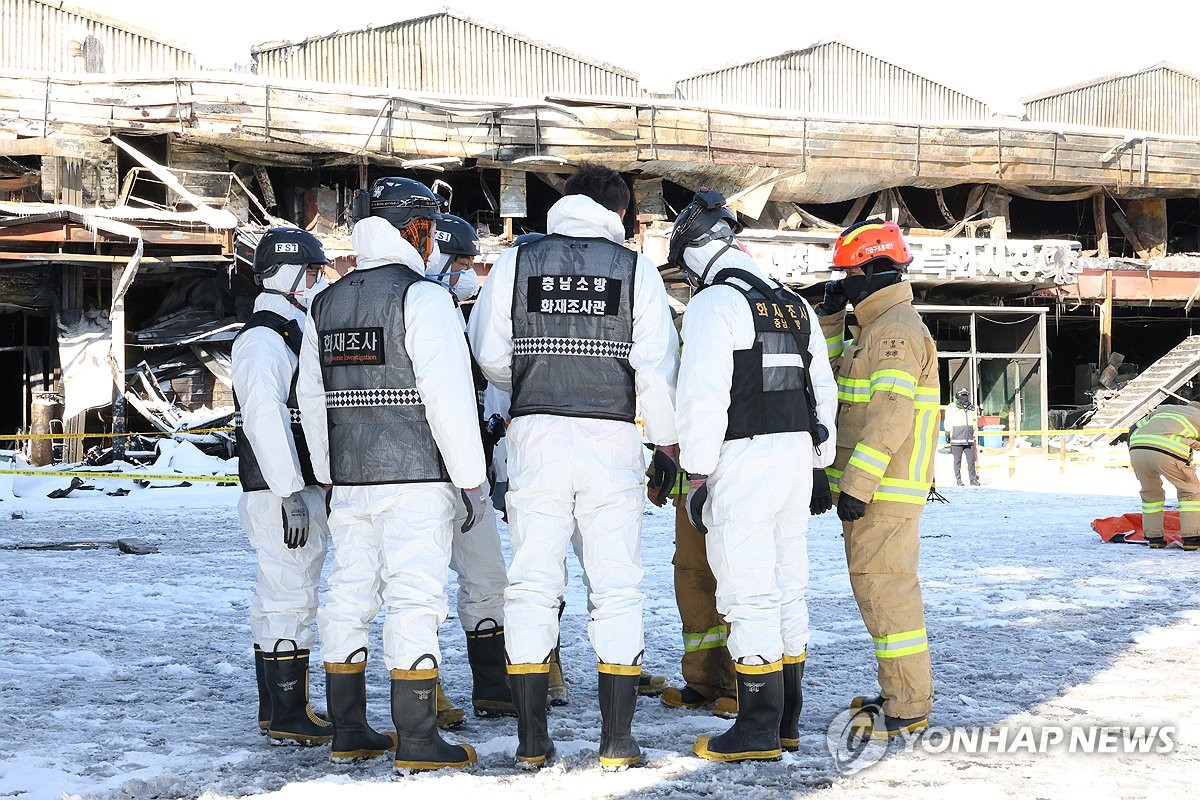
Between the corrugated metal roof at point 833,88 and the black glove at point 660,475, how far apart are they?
25831mm

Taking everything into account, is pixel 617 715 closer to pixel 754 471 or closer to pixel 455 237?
pixel 754 471

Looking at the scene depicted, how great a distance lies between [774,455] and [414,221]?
1813mm

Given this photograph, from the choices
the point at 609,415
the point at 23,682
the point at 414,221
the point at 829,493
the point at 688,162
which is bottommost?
the point at 23,682

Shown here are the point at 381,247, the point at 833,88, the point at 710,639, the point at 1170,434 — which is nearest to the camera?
the point at 381,247

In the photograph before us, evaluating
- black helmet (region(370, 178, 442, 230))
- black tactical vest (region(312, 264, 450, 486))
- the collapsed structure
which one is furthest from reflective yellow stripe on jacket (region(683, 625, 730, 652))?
the collapsed structure

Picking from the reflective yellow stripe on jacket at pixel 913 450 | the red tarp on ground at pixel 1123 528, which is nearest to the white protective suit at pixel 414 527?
the reflective yellow stripe on jacket at pixel 913 450

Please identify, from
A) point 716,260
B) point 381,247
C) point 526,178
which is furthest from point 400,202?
point 526,178

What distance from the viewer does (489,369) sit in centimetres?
431

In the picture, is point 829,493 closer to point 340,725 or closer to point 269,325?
point 340,725

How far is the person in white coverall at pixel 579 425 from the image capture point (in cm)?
402

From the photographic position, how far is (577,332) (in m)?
4.17

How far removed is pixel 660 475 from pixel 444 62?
82.9 ft

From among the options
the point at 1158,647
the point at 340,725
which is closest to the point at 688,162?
the point at 1158,647

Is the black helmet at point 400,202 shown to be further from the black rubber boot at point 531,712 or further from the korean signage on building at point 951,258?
the korean signage on building at point 951,258
